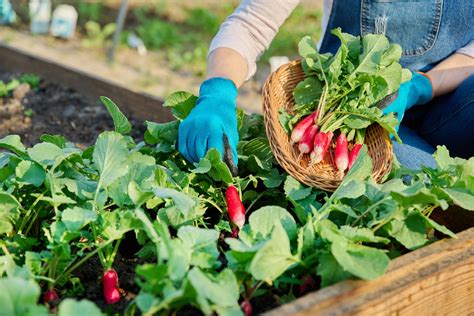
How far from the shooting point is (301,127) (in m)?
2.57

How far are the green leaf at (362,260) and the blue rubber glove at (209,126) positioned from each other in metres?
0.73

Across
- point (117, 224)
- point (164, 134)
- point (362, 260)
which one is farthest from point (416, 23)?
point (117, 224)

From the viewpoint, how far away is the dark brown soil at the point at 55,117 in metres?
3.52

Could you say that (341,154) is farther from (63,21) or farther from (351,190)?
(63,21)

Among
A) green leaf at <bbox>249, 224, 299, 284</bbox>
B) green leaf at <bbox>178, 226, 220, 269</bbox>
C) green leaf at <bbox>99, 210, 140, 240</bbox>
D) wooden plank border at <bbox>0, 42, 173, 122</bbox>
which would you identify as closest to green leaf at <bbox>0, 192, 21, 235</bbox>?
green leaf at <bbox>99, 210, 140, 240</bbox>

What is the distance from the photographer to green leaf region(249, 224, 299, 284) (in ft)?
5.36

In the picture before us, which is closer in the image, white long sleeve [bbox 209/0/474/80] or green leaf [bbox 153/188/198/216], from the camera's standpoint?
green leaf [bbox 153/188/198/216]

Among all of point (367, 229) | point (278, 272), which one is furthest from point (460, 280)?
point (278, 272)

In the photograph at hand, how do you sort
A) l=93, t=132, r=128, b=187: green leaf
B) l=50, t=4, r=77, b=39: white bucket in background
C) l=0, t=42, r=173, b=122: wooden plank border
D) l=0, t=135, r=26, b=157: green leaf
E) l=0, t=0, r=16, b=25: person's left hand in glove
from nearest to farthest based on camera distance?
l=93, t=132, r=128, b=187: green leaf → l=0, t=135, r=26, b=157: green leaf → l=0, t=42, r=173, b=122: wooden plank border → l=0, t=0, r=16, b=25: person's left hand in glove → l=50, t=4, r=77, b=39: white bucket in background

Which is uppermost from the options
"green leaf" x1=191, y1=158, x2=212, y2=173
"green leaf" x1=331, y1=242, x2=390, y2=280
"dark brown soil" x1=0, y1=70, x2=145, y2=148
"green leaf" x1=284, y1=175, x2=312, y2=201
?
"green leaf" x1=331, y1=242, x2=390, y2=280

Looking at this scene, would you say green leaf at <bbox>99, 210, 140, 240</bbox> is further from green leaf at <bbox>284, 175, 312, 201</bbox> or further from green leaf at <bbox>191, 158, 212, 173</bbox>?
green leaf at <bbox>284, 175, 312, 201</bbox>

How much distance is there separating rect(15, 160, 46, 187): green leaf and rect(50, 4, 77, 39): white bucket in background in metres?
4.07

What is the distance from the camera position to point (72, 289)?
6.33 feet

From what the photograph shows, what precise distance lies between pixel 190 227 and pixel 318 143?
847 mm
